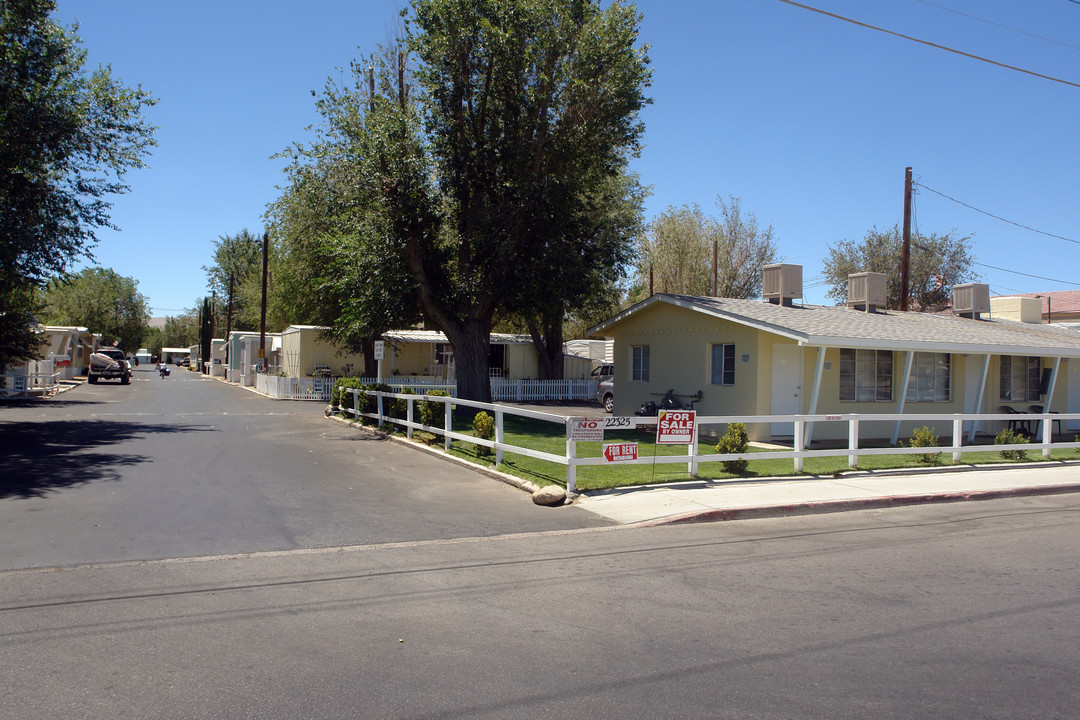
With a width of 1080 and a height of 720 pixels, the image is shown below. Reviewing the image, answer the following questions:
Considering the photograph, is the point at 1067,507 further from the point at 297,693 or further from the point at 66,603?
the point at 66,603

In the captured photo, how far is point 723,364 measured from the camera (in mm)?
19109

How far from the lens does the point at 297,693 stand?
4.27m

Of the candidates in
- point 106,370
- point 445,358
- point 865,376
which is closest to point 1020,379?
point 865,376

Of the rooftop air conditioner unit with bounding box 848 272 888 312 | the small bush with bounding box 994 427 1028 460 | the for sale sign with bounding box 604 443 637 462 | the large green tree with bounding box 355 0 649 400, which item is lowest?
the small bush with bounding box 994 427 1028 460

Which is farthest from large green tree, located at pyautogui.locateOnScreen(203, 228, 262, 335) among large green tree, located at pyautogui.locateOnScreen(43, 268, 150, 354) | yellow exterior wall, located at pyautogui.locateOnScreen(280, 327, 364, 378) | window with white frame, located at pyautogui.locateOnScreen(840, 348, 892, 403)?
window with white frame, located at pyautogui.locateOnScreen(840, 348, 892, 403)

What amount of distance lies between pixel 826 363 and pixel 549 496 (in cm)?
1108

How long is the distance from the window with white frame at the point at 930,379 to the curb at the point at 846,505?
7348 mm

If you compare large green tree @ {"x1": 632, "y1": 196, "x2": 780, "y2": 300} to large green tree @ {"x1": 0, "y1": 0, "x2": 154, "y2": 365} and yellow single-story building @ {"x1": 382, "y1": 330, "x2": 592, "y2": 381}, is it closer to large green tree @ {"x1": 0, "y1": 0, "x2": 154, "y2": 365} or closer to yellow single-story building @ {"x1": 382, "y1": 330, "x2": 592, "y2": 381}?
yellow single-story building @ {"x1": 382, "y1": 330, "x2": 592, "y2": 381}

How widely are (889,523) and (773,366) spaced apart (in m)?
8.51

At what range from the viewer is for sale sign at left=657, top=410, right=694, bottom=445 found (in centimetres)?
1152

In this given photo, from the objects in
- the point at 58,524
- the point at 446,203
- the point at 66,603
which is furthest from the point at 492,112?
the point at 66,603

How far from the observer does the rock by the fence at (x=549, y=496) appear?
10352 mm

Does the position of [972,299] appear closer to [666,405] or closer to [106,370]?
[666,405]

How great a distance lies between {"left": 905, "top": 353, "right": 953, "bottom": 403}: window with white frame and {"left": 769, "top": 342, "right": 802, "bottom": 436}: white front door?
385 centimetres
